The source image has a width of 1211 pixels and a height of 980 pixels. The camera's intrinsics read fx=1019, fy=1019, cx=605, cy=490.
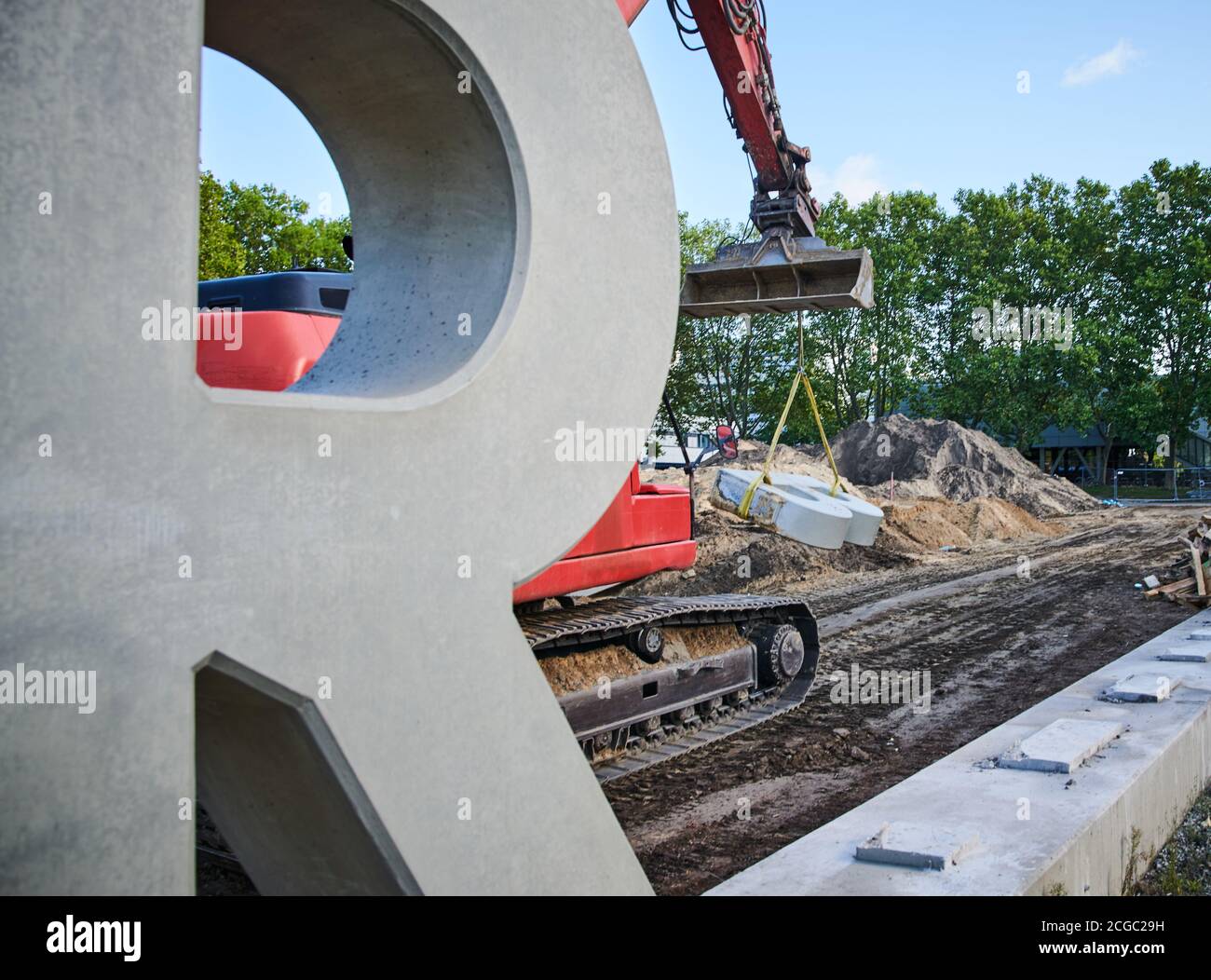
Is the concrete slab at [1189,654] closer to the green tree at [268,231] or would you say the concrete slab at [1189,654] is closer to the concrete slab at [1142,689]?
the concrete slab at [1142,689]

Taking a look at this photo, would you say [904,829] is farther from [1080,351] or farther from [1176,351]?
[1176,351]

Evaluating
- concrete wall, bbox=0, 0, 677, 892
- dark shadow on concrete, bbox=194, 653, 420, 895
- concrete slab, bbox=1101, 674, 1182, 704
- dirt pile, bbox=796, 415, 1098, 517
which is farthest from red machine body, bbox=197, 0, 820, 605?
dirt pile, bbox=796, 415, 1098, 517

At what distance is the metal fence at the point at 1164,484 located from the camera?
37.7 metres

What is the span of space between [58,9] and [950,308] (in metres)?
42.8

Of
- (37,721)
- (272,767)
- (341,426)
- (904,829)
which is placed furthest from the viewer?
(904,829)

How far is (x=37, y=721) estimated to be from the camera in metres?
1.89

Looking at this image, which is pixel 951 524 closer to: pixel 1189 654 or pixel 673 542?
pixel 1189 654

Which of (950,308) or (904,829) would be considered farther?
(950,308)

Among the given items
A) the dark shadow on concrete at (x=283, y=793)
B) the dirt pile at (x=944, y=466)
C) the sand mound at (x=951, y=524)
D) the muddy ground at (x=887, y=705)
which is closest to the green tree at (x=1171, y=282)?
the dirt pile at (x=944, y=466)

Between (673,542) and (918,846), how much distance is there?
322 cm

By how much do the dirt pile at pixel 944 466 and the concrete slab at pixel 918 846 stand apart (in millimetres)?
25830

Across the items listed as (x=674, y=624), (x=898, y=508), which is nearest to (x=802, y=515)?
(x=898, y=508)

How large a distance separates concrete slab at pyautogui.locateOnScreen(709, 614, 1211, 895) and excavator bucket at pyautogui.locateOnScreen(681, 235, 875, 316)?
13.5 ft
